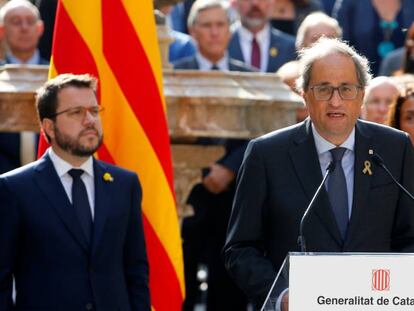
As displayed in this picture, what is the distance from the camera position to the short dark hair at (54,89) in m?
6.53

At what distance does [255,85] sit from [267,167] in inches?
115

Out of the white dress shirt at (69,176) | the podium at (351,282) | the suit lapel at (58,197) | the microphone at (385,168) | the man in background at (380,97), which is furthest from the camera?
the man in background at (380,97)

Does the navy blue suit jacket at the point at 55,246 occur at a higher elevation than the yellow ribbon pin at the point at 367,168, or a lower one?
lower

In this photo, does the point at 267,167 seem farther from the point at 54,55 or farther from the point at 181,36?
the point at 181,36

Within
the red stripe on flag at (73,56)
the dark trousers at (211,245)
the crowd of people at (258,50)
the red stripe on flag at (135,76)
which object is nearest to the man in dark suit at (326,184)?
the red stripe on flag at (135,76)

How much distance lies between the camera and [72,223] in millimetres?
6211

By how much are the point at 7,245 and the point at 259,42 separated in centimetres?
497

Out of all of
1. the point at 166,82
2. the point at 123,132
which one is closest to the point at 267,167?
the point at 123,132

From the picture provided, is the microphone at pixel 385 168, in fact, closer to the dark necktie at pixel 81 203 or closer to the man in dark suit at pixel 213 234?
the dark necktie at pixel 81 203

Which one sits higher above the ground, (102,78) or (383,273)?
(102,78)

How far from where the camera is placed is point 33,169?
634cm

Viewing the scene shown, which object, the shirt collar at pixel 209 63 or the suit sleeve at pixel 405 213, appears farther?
the shirt collar at pixel 209 63

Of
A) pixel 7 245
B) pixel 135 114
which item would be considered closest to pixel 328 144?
pixel 7 245

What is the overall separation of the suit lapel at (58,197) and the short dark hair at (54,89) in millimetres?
322
